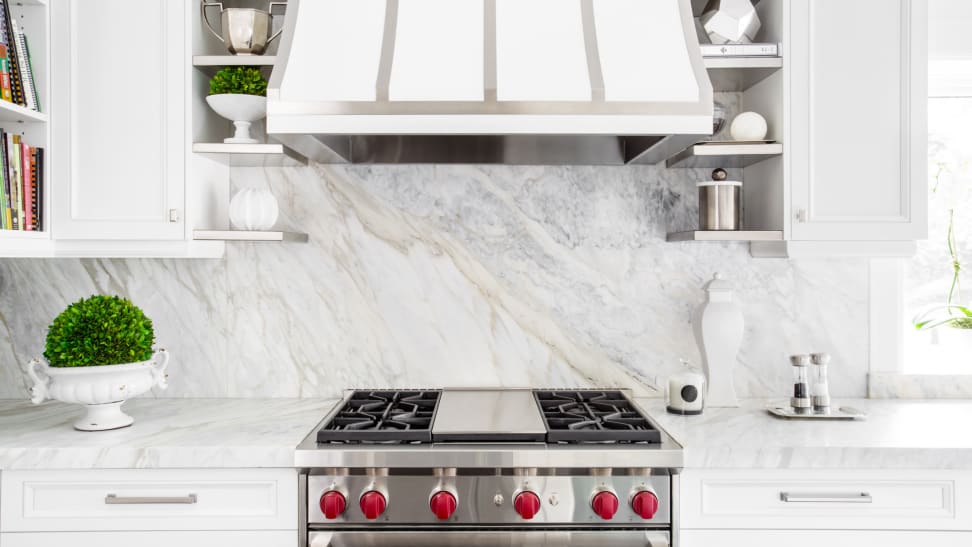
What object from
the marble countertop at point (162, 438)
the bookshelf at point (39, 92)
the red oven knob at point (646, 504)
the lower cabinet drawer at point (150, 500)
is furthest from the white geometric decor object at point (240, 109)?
the red oven knob at point (646, 504)

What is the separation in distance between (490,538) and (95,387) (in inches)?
43.6

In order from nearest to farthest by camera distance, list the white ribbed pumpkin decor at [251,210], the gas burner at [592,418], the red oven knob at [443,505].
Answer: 1. the red oven knob at [443,505]
2. the gas burner at [592,418]
3. the white ribbed pumpkin decor at [251,210]

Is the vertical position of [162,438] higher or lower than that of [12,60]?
lower

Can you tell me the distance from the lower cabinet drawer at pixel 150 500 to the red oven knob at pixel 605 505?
0.75 metres

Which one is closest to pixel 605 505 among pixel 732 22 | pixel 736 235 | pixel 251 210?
pixel 736 235

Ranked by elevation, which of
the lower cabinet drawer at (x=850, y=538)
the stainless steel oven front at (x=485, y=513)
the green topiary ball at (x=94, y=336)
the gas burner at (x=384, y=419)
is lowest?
the lower cabinet drawer at (x=850, y=538)

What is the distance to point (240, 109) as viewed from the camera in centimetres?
197

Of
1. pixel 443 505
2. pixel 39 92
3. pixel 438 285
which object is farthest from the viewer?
pixel 438 285

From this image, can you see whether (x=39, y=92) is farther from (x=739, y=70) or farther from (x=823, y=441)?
(x=823, y=441)

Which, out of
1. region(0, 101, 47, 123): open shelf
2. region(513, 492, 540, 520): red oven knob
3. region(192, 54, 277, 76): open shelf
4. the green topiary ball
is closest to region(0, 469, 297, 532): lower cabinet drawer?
the green topiary ball

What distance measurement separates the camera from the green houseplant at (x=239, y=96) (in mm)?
1938

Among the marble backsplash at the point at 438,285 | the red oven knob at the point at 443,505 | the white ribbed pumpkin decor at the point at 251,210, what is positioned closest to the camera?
the red oven knob at the point at 443,505

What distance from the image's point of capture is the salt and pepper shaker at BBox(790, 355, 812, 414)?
1.97 m

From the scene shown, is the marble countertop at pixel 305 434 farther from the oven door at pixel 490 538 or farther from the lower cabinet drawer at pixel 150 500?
the oven door at pixel 490 538
